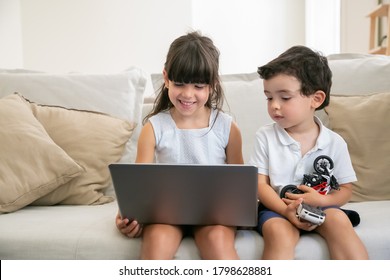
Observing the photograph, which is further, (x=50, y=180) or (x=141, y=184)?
(x=50, y=180)

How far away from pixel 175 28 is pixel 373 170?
252 cm

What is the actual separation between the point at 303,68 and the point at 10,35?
2.81 meters

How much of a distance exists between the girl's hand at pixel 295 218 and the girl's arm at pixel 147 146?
0.42 metres

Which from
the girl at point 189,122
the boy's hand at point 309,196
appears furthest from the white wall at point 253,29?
the boy's hand at point 309,196

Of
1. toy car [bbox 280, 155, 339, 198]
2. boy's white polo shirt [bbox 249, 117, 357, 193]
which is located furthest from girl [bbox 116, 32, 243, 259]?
toy car [bbox 280, 155, 339, 198]

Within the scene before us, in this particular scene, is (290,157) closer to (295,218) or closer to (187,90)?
(295,218)

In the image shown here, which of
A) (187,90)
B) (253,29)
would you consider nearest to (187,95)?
(187,90)

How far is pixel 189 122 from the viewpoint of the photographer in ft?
4.70

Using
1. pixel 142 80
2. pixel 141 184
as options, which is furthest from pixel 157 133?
pixel 142 80

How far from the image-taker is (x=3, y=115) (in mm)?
1539

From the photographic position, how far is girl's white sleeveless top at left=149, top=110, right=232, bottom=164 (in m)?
1.40

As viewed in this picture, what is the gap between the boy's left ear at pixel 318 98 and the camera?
134 cm

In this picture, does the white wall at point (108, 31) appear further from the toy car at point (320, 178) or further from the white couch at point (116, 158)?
the toy car at point (320, 178)
